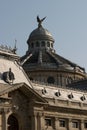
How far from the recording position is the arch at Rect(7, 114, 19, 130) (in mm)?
84375

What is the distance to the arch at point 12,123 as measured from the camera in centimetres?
8438

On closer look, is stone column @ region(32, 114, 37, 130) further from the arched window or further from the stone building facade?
the arched window

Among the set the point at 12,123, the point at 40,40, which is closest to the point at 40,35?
the point at 40,40

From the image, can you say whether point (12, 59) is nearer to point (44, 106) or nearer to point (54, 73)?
point (44, 106)

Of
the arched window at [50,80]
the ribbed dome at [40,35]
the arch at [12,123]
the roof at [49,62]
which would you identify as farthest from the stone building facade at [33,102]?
the ribbed dome at [40,35]

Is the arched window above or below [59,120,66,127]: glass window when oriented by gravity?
above

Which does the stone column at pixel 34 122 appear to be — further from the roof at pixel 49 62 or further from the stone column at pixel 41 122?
the roof at pixel 49 62

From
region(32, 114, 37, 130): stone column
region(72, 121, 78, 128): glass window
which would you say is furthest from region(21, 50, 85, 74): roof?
region(32, 114, 37, 130): stone column

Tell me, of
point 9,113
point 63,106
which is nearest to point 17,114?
point 9,113

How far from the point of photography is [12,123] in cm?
8525

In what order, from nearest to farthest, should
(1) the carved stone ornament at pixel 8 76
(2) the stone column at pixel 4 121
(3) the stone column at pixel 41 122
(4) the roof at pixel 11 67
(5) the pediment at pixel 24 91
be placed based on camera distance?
(2) the stone column at pixel 4 121, (5) the pediment at pixel 24 91, (1) the carved stone ornament at pixel 8 76, (3) the stone column at pixel 41 122, (4) the roof at pixel 11 67

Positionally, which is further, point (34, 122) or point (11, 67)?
point (11, 67)

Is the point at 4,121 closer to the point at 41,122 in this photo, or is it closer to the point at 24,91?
the point at 24,91

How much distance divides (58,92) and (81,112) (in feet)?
22.0
